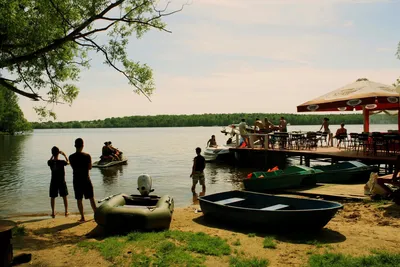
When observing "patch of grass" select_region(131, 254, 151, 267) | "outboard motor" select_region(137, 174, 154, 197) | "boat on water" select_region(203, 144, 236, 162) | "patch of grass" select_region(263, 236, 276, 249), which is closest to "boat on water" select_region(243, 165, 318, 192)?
"outboard motor" select_region(137, 174, 154, 197)

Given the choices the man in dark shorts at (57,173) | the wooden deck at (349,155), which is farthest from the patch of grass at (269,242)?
the wooden deck at (349,155)

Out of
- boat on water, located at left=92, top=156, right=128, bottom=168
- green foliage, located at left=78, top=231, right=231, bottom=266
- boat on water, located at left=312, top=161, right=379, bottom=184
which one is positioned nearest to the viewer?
green foliage, located at left=78, top=231, right=231, bottom=266

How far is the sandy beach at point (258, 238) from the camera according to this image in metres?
6.38

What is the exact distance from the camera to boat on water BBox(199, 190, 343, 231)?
7559 millimetres

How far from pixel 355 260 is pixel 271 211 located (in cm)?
223

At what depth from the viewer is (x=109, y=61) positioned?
463 inches

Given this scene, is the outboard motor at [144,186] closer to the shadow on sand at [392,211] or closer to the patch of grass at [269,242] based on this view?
the patch of grass at [269,242]

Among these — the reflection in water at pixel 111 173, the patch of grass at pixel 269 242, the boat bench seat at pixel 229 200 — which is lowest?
the reflection in water at pixel 111 173

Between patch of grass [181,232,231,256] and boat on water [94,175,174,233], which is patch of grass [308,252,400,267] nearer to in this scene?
patch of grass [181,232,231,256]

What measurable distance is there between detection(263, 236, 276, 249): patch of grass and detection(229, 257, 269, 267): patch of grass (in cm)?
84

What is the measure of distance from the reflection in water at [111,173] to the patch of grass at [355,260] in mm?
16508

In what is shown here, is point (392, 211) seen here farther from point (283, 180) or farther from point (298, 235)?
point (283, 180)

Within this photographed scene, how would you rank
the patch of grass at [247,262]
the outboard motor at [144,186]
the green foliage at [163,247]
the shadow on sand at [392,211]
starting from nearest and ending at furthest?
the patch of grass at [247,262] → the green foliage at [163,247] → the shadow on sand at [392,211] → the outboard motor at [144,186]

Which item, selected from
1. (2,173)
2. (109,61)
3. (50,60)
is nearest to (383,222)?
(109,61)
